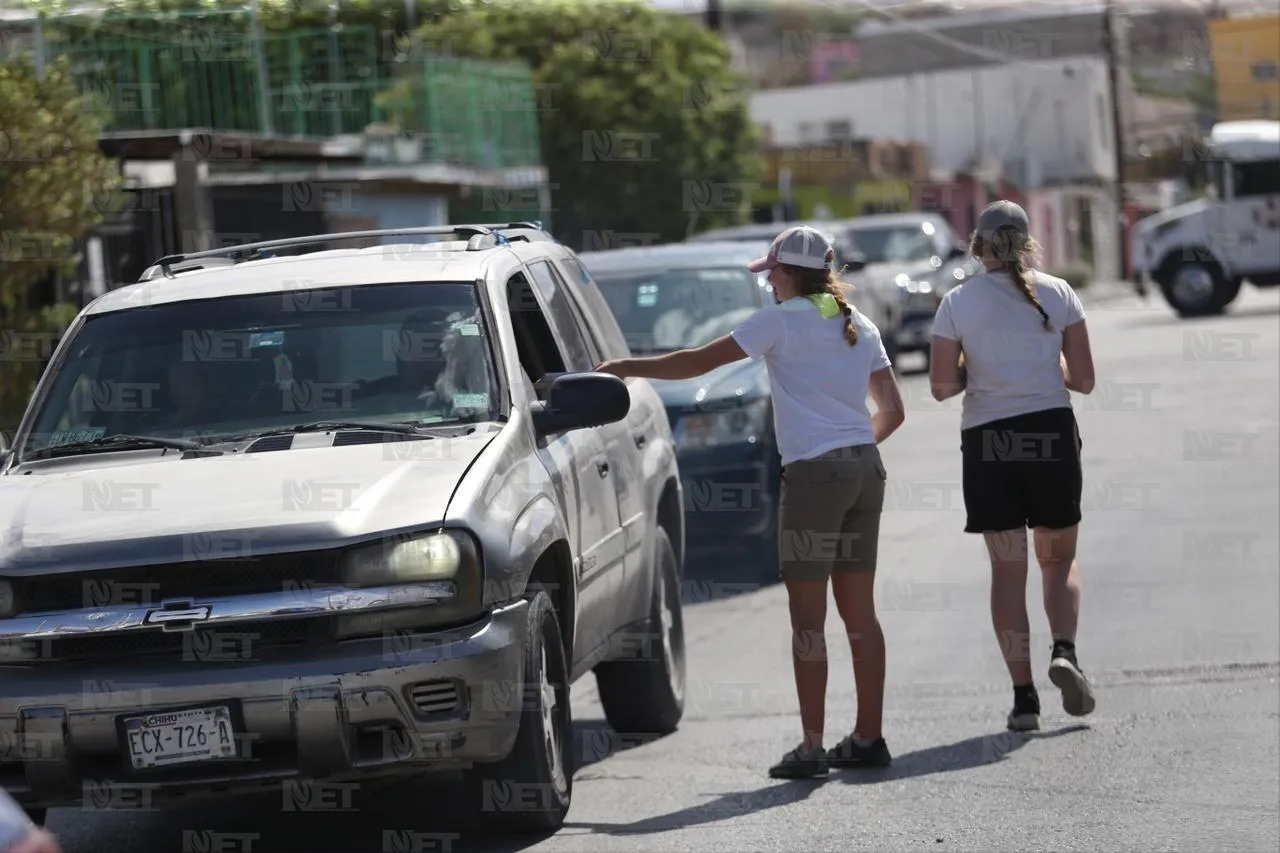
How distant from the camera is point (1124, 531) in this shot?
12.5 metres

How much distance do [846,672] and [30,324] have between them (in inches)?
257

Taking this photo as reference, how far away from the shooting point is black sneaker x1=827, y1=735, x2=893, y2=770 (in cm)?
725

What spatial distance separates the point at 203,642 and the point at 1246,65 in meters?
38.8

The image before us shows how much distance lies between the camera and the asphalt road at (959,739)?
6.39 metres

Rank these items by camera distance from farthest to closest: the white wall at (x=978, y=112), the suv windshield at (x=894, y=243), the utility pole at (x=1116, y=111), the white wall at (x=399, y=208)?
the white wall at (x=978, y=112), the utility pole at (x=1116, y=111), the suv windshield at (x=894, y=243), the white wall at (x=399, y=208)

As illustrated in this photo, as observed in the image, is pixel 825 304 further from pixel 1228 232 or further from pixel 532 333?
pixel 1228 232

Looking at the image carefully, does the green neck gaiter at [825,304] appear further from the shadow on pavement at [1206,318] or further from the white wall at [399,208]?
the shadow on pavement at [1206,318]

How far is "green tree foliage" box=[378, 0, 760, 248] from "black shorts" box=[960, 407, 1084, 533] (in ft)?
87.0

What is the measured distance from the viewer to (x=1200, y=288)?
33125 mm

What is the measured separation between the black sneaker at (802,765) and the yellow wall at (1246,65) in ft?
109

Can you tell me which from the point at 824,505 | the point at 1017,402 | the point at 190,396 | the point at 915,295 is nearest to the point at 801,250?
the point at 824,505

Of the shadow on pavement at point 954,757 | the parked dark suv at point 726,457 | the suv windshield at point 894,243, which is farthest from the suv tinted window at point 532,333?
the suv windshield at point 894,243

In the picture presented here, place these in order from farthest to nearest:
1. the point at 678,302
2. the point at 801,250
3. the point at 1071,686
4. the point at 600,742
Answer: the point at 678,302
the point at 600,742
the point at 1071,686
the point at 801,250

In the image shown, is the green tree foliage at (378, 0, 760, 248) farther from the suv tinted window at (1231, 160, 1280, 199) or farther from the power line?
the power line
